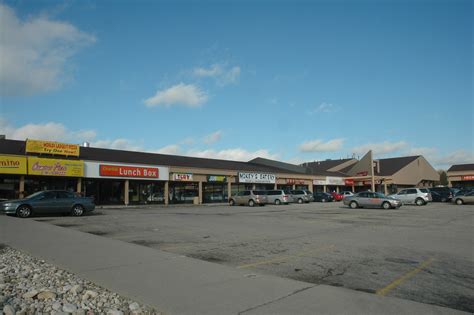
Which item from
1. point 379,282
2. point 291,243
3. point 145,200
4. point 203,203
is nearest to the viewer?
point 379,282

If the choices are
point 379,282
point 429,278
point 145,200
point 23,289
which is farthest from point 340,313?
point 145,200

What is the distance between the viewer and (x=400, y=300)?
5680 millimetres

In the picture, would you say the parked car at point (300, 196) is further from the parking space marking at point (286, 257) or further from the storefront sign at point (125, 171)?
the parking space marking at point (286, 257)

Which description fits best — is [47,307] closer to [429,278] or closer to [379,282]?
[379,282]

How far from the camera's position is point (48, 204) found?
20.6 meters

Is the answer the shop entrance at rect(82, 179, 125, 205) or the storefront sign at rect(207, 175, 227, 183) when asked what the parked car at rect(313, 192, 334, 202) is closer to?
the storefront sign at rect(207, 175, 227, 183)

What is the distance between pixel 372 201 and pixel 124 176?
22590mm

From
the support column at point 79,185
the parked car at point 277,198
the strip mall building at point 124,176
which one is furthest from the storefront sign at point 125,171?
the parked car at point 277,198

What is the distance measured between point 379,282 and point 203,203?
37.0 meters

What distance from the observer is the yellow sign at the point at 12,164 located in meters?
27.9

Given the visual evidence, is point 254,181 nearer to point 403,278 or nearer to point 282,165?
point 282,165

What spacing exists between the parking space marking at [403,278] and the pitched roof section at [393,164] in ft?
212

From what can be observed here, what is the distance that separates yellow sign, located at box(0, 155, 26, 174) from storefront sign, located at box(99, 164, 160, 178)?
641 centimetres

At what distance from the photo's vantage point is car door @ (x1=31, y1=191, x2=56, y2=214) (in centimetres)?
2023
